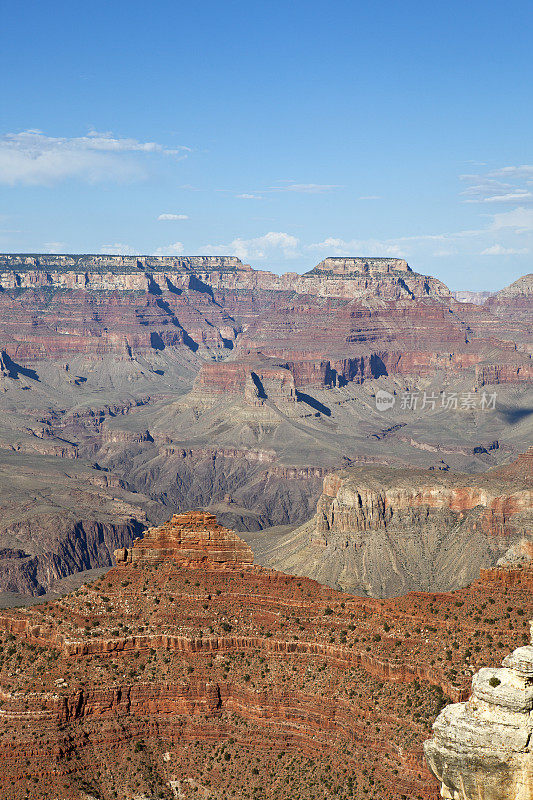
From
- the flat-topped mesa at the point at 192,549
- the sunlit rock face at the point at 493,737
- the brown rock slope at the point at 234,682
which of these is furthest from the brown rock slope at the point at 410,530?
the sunlit rock face at the point at 493,737

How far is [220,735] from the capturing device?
6125cm

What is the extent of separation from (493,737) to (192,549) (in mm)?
33319

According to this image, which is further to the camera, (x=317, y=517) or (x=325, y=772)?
(x=317, y=517)

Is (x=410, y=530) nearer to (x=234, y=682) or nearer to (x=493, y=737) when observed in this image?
(x=234, y=682)

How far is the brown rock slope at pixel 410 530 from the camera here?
151 metres

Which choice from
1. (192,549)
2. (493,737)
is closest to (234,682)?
(192,549)

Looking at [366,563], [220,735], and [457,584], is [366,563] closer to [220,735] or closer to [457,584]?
[457,584]

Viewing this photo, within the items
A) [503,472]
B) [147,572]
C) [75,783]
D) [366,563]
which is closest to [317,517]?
[366,563]

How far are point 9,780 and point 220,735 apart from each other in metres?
12.3

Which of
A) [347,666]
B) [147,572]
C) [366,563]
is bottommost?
[366,563]

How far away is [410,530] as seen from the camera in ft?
537

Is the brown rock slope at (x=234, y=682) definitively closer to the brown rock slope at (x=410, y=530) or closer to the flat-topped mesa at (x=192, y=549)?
the flat-topped mesa at (x=192, y=549)

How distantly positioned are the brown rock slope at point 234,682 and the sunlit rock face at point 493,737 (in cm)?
1498

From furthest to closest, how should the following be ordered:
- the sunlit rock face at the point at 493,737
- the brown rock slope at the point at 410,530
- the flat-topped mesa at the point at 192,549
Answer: the brown rock slope at the point at 410,530
the flat-topped mesa at the point at 192,549
the sunlit rock face at the point at 493,737
